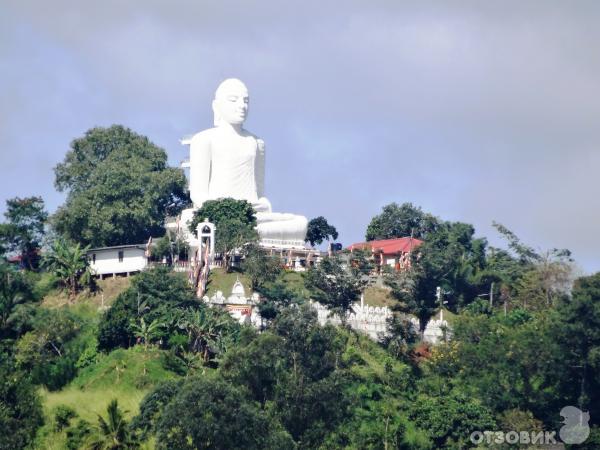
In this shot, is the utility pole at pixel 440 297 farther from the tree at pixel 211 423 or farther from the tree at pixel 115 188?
the tree at pixel 211 423

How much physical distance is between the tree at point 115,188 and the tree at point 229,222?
160cm

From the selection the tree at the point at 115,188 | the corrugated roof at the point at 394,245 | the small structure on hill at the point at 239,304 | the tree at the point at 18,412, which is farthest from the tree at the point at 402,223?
the tree at the point at 18,412

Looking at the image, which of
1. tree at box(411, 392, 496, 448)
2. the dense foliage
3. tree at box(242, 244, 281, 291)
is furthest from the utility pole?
tree at box(411, 392, 496, 448)

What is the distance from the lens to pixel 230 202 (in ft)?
157

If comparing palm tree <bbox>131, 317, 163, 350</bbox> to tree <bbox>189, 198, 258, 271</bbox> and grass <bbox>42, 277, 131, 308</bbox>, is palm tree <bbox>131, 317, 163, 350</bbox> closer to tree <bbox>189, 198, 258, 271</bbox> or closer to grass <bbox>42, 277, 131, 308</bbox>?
grass <bbox>42, 277, 131, 308</bbox>

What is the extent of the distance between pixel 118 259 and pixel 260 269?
4.80 m

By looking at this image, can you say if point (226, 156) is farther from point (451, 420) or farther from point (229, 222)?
point (451, 420)

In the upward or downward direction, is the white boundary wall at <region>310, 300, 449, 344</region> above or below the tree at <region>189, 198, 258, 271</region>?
below

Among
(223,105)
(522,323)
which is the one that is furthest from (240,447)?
(223,105)

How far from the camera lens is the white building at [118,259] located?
46.3 m

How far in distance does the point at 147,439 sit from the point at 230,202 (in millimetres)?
15605

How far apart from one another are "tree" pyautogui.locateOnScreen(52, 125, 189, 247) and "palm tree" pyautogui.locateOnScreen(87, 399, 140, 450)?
14.2 m

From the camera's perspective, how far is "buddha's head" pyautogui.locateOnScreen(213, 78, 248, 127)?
169 ft

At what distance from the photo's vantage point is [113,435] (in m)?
33.4
